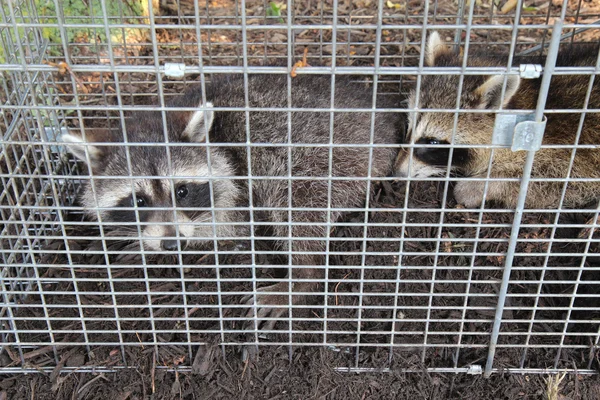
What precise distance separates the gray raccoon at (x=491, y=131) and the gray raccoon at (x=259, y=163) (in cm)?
32

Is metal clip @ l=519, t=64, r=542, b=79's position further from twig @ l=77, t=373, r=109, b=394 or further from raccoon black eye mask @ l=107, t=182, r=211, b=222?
twig @ l=77, t=373, r=109, b=394

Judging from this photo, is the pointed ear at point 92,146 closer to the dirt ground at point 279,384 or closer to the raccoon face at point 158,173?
the raccoon face at point 158,173

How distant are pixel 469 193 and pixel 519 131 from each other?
173 centimetres

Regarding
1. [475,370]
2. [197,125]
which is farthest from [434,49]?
[475,370]

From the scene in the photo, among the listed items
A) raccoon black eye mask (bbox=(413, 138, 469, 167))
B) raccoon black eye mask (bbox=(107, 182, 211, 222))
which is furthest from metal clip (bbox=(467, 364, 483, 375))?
raccoon black eye mask (bbox=(107, 182, 211, 222))

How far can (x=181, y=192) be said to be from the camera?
12.4 feet

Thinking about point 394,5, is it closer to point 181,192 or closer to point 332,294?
point 181,192

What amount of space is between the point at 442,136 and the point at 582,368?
170 centimetres

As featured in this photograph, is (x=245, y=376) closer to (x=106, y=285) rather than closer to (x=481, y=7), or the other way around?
(x=106, y=285)

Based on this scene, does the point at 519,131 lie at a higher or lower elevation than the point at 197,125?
higher

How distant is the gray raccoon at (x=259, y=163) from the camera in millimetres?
3727

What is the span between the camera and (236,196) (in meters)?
4.13

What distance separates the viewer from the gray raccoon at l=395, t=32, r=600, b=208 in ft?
13.0

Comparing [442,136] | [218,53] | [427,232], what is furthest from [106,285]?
[218,53]
